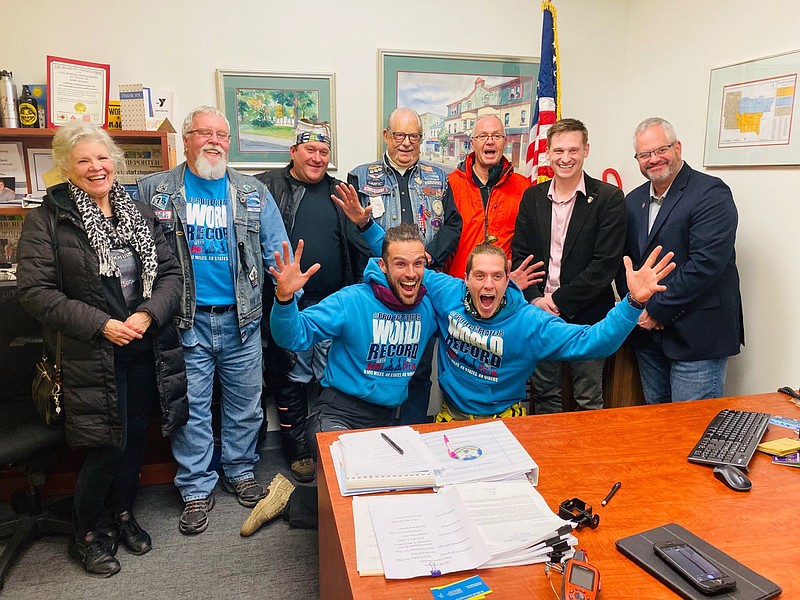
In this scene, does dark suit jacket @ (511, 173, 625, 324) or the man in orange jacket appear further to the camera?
the man in orange jacket

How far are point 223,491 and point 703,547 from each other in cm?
222

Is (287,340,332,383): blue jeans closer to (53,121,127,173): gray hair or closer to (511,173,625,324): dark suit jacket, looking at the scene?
(511,173,625,324): dark suit jacket

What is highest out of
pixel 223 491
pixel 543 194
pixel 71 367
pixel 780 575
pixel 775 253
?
pixel 543 194

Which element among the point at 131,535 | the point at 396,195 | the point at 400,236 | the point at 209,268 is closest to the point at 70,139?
the point at 209,268

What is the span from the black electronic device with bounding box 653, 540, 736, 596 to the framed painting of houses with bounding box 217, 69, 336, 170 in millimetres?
2705

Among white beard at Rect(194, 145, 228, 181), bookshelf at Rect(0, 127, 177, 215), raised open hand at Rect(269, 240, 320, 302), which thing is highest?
bookshelf at Rect(0, 127, 177, 215)

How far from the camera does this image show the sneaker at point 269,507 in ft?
7.88

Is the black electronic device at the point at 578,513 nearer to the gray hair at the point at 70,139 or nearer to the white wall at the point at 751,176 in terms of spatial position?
the white wall at the point at 751,176

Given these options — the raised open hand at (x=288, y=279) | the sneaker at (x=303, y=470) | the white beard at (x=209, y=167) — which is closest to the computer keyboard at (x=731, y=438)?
the raised open hand at (x=288, y=279)

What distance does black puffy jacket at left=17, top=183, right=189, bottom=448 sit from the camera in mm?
1960

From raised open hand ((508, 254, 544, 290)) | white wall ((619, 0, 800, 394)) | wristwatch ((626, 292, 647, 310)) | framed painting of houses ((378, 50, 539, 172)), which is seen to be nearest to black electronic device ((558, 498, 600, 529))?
wristwatch ((626, 292, 647, 310))

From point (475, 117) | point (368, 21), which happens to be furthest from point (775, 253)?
point (368, 21)

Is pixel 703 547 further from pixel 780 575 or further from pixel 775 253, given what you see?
pixel 775 253

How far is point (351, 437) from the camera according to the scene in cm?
161
